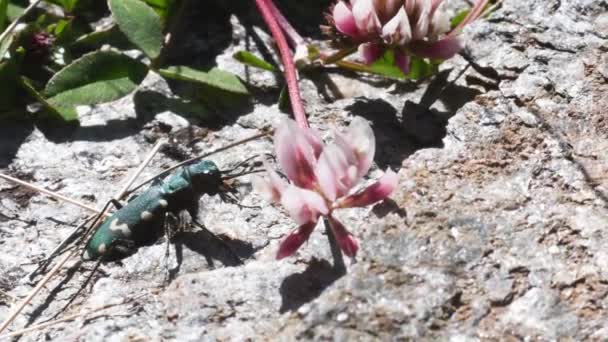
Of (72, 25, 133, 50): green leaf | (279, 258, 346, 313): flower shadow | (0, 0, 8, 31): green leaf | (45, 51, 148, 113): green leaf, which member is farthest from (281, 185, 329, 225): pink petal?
(0, 0, 8, 31): green leaf

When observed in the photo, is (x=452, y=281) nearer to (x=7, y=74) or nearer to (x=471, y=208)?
(x=471, y=208)

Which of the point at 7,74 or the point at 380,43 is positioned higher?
the point at 380,43

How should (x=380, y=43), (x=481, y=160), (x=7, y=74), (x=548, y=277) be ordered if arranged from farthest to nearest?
(x=7, y=74)
(x=380, y=43)
(x=481, y=160)
(x=548, y=277)

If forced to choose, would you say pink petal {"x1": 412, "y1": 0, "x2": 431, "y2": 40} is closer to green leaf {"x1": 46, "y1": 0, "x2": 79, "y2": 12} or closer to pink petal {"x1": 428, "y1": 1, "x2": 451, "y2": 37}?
pink petal {"x1": 428, "y1": 1, "x2": 451, "y2": 37}

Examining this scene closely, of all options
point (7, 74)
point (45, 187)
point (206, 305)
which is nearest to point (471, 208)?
point (206, 305)

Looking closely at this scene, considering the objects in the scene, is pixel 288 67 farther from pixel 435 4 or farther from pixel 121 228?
pixel 121 228
